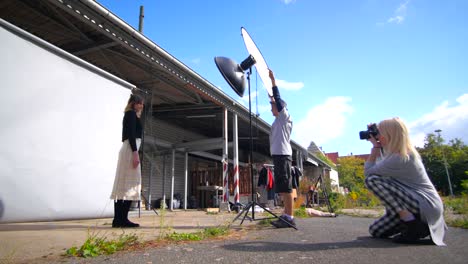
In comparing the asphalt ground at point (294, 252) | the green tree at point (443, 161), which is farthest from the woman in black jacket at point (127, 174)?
the green tree at point (443, 161)

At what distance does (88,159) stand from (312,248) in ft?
11.4

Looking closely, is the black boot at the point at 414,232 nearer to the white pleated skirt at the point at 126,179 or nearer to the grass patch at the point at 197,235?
the grass patch at the point at 197,235

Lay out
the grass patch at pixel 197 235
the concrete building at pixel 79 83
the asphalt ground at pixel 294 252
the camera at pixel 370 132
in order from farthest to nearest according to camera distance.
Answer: the concrete building at pixel 79 83 < the camera at pixel 370 132 < the grass patch at pixel 197 235 < the asphalt ground at pixel 294 252

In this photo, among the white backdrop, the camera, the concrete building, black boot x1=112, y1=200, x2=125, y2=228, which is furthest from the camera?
black boot x1=112, y1=200, x2=125, y2=228

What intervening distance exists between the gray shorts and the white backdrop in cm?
267

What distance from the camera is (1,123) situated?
3471mm

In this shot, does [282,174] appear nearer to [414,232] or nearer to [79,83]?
[414,232]

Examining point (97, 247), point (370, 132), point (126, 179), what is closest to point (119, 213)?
point (126, 179)

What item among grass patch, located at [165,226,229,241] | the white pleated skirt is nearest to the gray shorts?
grass patch, located at [165,226,229,241]

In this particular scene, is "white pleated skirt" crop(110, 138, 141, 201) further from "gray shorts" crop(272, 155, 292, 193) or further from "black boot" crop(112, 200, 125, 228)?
"gray shorts" crop(272, 155, 292, 193)

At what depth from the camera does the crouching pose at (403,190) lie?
8.84ft

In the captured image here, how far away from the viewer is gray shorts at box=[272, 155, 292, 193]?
3.98 meters

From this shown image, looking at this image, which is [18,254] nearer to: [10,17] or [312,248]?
[312,248]

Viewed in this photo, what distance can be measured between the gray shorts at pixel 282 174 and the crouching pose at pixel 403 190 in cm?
111
